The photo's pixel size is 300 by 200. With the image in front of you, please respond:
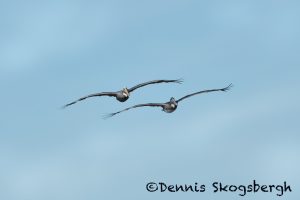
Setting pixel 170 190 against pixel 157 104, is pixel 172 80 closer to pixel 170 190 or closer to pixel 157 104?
pixel 157 104

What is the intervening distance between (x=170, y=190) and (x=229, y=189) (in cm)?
411

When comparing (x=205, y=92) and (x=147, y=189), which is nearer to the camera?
(x=147, y=189)

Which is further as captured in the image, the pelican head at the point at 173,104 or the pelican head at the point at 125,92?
the pelican head at the point at 173,104

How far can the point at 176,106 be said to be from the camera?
250 ft

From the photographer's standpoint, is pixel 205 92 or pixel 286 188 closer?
pixel 286 188

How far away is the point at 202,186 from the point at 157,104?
28.1 ft

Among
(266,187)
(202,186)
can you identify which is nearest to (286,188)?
(266,187)

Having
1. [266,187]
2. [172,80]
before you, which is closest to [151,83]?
[172,80]

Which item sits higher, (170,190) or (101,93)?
(101,93)

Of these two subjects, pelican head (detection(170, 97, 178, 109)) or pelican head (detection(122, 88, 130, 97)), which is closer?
pelican head (detection(122, 88, 130, 97))

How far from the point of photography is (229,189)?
7106 cm

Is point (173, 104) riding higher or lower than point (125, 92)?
lower

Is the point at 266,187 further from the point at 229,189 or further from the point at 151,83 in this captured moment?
the point at 151,83

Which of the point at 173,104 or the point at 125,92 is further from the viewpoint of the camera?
the point at 173,104
